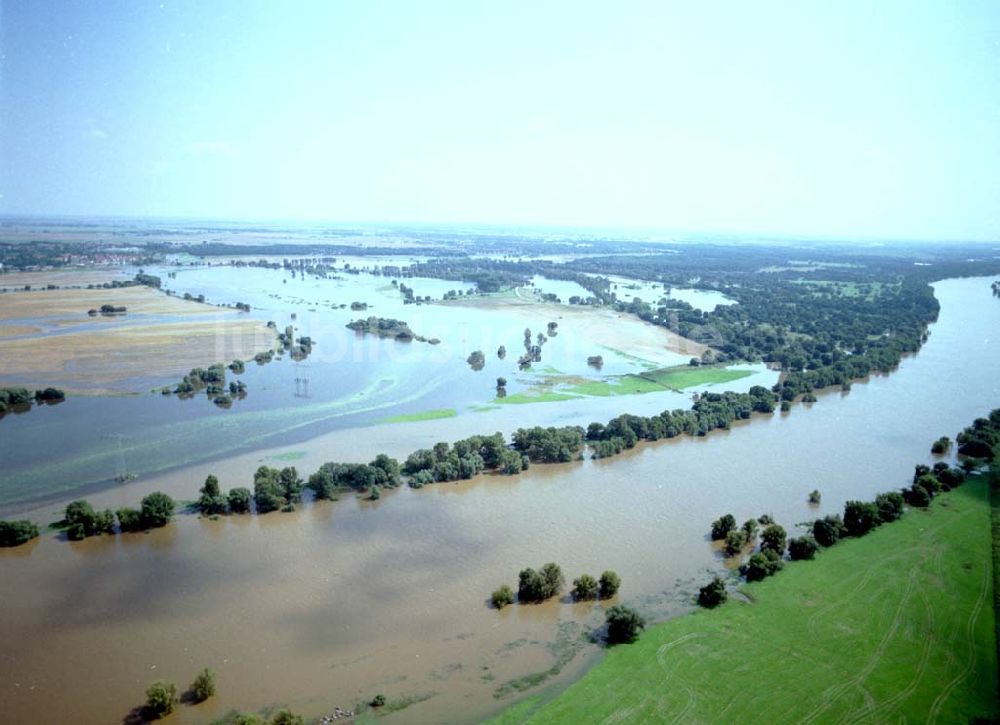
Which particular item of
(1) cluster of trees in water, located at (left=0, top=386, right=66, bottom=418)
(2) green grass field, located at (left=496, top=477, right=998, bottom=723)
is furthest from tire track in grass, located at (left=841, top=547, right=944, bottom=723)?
(1) cluster of trees in water, located at (left=0, top=386, right=66, bottom=418)

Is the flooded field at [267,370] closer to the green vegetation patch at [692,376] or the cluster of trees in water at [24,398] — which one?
the cluster of trees in water at [24,398]

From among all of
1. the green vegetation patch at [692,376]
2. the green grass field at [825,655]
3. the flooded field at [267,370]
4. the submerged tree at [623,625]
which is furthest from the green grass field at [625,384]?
the submerged tree at [623,625]

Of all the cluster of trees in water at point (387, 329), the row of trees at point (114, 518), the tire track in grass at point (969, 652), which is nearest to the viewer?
the tire track in grass at point (969, 652)

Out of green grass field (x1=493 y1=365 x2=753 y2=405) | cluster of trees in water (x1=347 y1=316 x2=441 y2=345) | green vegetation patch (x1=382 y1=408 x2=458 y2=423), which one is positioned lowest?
green vegetation patch (x1=382 y1=408 x2=458 y2=423)

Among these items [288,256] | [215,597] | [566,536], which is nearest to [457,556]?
[566,536]

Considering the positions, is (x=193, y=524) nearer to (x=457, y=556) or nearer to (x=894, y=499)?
(x=457, y=556)

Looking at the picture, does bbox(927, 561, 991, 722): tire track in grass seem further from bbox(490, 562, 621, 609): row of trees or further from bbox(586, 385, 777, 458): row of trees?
bbox(586, 385, 777, 458): row of trees
